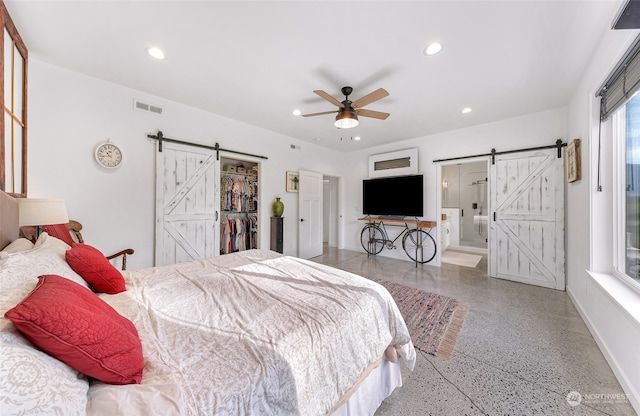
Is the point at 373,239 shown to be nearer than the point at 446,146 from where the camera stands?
No

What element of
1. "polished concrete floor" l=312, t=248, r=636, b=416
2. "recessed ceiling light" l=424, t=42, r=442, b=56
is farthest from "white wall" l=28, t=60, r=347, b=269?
"polished concrete floor" l=312, t=248, r=636, b=416

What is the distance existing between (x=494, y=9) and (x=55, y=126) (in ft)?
13.9

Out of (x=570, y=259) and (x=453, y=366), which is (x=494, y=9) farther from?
(x=570, y=259)

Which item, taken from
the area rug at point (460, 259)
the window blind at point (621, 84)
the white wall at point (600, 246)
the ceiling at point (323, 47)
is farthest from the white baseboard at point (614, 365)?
the ceiling at point (323, 47)

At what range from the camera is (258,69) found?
2.42 metres

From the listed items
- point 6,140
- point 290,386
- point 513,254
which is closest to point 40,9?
point 6,140

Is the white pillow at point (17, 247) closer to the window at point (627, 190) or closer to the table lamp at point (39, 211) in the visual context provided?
the table lamp at point (39, 211)

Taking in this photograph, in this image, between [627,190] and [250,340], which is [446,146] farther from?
[250,340]

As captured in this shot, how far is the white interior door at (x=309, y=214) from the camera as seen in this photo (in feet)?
16.3

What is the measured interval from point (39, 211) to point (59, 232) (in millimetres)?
559

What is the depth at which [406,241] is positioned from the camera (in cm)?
505

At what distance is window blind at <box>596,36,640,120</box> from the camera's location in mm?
1627

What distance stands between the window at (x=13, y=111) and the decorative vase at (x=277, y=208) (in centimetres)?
298

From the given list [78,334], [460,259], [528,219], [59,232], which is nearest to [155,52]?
[59,232]
